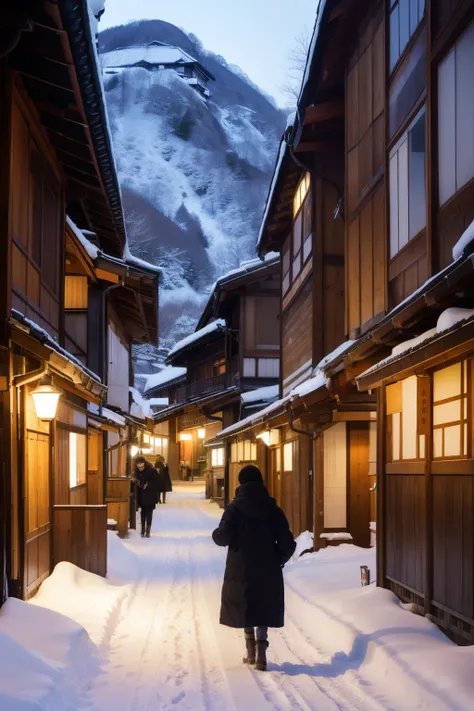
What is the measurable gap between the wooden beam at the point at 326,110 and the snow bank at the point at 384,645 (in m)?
8.58

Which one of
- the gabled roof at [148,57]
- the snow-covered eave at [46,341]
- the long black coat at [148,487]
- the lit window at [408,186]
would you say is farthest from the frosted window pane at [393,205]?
the gabled roof at [148,57]

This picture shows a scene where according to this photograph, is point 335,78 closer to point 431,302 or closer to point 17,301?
point 17,301

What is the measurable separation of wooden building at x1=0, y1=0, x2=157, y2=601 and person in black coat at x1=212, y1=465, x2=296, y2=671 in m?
2.58

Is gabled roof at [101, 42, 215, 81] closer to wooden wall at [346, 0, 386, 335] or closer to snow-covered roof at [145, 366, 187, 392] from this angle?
snow-covered roof at [145, 366, 187, 392]

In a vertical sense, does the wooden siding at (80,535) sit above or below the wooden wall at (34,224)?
below

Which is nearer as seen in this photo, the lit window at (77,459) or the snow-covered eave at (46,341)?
the snow-covered eave at (46,341)

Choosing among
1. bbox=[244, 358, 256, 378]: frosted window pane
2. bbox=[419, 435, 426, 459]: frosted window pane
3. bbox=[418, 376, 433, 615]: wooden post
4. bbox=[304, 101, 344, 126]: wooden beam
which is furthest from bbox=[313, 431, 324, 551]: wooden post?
bbox=[244, 358, 256, 378]: frosted window pane

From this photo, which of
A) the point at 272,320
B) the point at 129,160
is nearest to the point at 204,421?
the point at 272,320

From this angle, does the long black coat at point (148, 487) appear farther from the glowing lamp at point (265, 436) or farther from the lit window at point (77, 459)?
the lit window at point (77, 459)

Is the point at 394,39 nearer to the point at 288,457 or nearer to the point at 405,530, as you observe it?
the point at 405,530

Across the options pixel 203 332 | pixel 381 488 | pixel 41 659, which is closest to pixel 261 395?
pixel 203 332

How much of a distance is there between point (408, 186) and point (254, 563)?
17.7 ft

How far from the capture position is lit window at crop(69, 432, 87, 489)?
49.7ft

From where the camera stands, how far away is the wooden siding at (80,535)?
1181 centimetres
